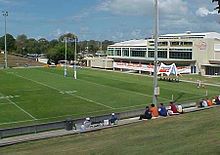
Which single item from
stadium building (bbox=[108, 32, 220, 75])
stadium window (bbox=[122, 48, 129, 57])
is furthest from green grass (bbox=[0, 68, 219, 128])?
stadium window (bbox=[122, 48, 129, 57])

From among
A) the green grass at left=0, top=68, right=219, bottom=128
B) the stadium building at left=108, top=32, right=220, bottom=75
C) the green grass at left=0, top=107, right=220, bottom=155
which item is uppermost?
the stadium building at left=108, top=32, right=220, bottom=75

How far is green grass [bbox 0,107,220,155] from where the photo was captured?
41.3 ft

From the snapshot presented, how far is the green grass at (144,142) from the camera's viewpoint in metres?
12.6

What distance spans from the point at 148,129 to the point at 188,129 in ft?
7.89

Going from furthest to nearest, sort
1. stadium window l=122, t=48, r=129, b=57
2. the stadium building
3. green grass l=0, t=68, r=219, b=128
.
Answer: stadium window l=122, t=48, r=129, b=57, the stadium building, green grass l=0, t=68, r=219, b=128

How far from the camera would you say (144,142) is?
48.2ft

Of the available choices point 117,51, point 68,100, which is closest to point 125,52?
point 117,51

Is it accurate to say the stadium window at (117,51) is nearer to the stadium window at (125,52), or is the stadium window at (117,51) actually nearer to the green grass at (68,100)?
the stadium window at (125,52)

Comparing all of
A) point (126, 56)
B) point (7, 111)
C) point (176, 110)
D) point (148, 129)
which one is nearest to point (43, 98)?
point (7, 111)

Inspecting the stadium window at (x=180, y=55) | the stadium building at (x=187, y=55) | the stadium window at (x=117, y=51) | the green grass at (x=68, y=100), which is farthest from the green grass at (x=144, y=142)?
the stadium window at (x=117, y=51)

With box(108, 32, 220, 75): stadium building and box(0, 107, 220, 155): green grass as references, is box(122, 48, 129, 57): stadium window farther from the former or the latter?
box(0, 107, 220, 155): green grass

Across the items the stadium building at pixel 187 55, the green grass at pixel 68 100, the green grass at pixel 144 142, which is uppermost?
the stadium building at pixel 187 55

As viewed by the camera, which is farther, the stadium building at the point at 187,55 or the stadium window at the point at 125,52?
the stadium window at the point at 125,52

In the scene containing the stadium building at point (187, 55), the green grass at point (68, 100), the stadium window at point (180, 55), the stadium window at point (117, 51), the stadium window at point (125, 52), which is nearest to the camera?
the green grass at point (68, 100)
